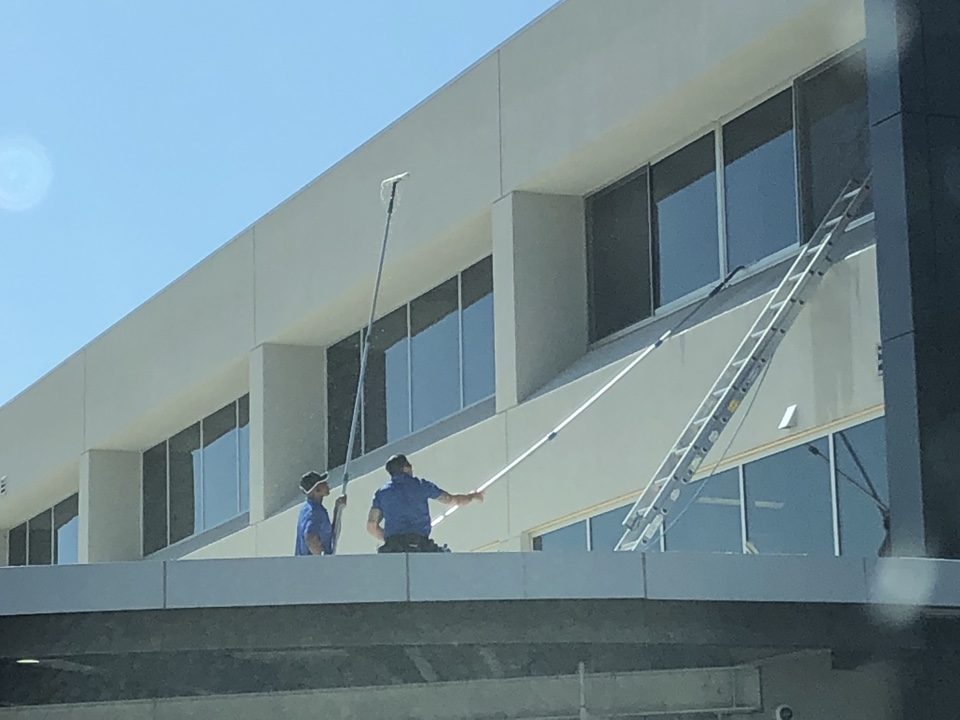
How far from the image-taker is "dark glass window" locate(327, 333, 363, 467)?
28.7 m

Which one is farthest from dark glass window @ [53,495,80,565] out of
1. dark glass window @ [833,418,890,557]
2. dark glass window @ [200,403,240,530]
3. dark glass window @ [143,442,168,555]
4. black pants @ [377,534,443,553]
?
dark glass window @ [833,418,890,557]

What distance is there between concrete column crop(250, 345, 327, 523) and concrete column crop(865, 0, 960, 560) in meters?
13.3

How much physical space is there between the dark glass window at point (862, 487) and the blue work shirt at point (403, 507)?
374 centimetres

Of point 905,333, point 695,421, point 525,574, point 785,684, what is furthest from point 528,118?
point 525,574

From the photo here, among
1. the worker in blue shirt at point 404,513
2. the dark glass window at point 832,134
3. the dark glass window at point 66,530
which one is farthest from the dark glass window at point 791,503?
the dark glass window at point 66,530

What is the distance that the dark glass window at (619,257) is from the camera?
22.1 metres

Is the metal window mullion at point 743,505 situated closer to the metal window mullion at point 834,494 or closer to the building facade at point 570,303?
the building facade at point 570,303

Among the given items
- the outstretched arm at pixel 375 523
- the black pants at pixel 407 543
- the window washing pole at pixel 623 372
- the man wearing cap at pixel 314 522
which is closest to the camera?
the black pants at pixel 407 543

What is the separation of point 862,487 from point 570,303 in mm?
6480

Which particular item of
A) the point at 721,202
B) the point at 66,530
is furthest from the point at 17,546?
the point at 721,202

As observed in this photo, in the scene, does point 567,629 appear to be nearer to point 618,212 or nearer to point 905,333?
point 905,333

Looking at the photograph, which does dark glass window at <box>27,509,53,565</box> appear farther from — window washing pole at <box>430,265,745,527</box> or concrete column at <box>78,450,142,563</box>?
window washing pole at <box>430,265,745,527</box>

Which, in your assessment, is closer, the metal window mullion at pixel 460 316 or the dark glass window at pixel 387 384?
the metal window mullion at pixel 460 316

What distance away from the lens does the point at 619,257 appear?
22.6 m
